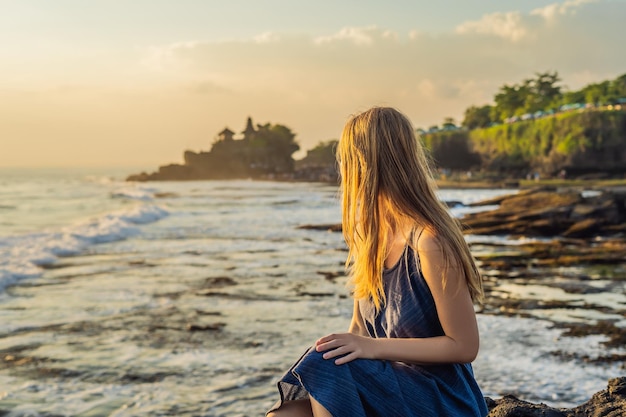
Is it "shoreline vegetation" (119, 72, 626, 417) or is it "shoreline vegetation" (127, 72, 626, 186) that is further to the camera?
"shoreline vegetation" (127, 72, 626, 186)

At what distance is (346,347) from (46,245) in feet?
48.5

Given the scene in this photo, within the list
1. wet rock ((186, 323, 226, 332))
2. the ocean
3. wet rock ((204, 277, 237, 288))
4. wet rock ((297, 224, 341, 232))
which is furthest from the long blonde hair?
wet rock ((297, 224, 341, 232))

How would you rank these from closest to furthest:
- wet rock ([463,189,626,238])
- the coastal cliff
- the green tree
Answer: wet rock ([463,189,626,238]), the coastal cliff, the green tree

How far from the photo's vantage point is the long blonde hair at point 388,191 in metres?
2.09

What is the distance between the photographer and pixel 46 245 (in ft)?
50.6

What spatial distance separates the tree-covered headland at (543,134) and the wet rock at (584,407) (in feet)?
183

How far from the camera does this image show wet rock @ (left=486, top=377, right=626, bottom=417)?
9.32 feet

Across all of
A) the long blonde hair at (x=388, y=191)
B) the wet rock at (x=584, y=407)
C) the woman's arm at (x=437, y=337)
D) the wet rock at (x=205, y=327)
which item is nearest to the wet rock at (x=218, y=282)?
the wet rock at (x=205, y=327)

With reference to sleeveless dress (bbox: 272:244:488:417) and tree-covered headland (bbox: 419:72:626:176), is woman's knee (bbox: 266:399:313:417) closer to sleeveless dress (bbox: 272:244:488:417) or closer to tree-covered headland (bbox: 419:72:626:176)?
sleeveless dress (bbox: 272:244:488:417)

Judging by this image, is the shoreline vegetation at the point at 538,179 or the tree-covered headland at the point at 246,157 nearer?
the shoreline vegetation at the point at 538,179

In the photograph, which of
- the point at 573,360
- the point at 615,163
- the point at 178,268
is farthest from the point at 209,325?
the point at 615,163

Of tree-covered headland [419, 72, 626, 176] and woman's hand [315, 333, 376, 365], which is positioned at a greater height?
tree-covered headland [419, 72, 626, 176]

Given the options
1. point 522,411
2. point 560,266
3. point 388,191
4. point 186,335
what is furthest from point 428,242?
point 560,266

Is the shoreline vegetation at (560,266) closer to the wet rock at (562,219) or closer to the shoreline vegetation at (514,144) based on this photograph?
the wet rock at (562,219)
